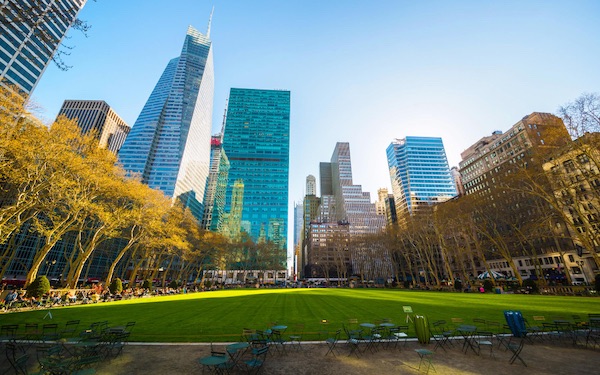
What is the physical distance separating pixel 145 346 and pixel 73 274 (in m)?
33.7

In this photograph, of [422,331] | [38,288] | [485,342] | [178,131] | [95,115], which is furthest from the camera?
Result: [178,131]

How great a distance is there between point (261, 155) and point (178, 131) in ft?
167

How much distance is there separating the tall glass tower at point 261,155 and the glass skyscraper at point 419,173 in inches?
2907

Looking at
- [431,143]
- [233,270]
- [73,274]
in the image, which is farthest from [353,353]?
[431,143]

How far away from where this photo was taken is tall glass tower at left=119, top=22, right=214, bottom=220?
12975 cm

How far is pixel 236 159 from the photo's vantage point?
14162 centimetres

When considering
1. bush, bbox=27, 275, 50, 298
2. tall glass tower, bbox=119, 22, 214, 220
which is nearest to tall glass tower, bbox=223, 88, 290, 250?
tall glass tower, bbox=119, 22, 214, 220

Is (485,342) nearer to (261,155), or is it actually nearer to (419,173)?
(261,155)

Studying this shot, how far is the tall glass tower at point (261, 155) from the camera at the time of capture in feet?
419

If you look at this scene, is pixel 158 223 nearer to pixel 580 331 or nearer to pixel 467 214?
pixel 580 331

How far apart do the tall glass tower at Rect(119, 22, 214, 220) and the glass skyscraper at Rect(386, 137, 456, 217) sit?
5125 inches

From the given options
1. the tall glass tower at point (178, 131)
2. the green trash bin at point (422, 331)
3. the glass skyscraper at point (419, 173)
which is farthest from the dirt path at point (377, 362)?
the glass skyscraper at point (419, 173)

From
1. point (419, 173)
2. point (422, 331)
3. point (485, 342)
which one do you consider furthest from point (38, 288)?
point (419, 173)

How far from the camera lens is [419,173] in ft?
486
